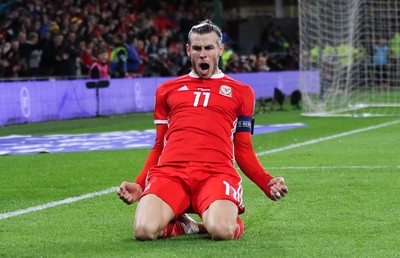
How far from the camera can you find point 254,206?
1031cm

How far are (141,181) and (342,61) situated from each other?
74.0ft

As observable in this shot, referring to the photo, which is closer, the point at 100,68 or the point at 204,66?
the point at 204,66

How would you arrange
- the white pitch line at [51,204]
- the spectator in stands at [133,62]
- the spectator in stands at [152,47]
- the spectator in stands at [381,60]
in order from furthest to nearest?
the spectator in stands at [152,47] → the spectator in stands at [381,60] → the spectator in stands at [133,62] → the white pitch line at [51,204]

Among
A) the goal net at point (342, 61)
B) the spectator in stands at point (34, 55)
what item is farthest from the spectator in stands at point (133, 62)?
the goal net at point (342, 61)

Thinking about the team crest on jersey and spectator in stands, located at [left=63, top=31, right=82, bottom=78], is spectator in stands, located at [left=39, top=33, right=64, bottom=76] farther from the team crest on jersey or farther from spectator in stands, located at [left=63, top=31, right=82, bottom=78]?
the team crest on jersey

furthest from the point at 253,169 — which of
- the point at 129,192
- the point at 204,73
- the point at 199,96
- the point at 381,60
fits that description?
the point at 381,60

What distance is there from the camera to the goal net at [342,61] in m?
29.1

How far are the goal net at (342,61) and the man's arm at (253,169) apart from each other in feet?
59.6

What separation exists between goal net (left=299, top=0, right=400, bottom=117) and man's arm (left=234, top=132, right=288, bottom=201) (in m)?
18.2

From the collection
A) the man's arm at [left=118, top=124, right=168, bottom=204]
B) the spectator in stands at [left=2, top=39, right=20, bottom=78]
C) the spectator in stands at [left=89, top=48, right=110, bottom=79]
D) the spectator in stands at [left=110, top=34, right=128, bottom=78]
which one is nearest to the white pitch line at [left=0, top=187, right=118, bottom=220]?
the man's arm at [left=118, top=124, right=168, bottom=204]

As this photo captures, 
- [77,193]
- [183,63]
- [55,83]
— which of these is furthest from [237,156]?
[183,63]

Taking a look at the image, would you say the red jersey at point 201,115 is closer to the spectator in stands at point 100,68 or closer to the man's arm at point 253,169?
the man's arm at point 253,169

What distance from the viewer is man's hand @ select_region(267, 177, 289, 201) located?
26.5 feet

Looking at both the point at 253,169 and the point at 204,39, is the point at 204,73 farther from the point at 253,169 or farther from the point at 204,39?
the point at 253,169
